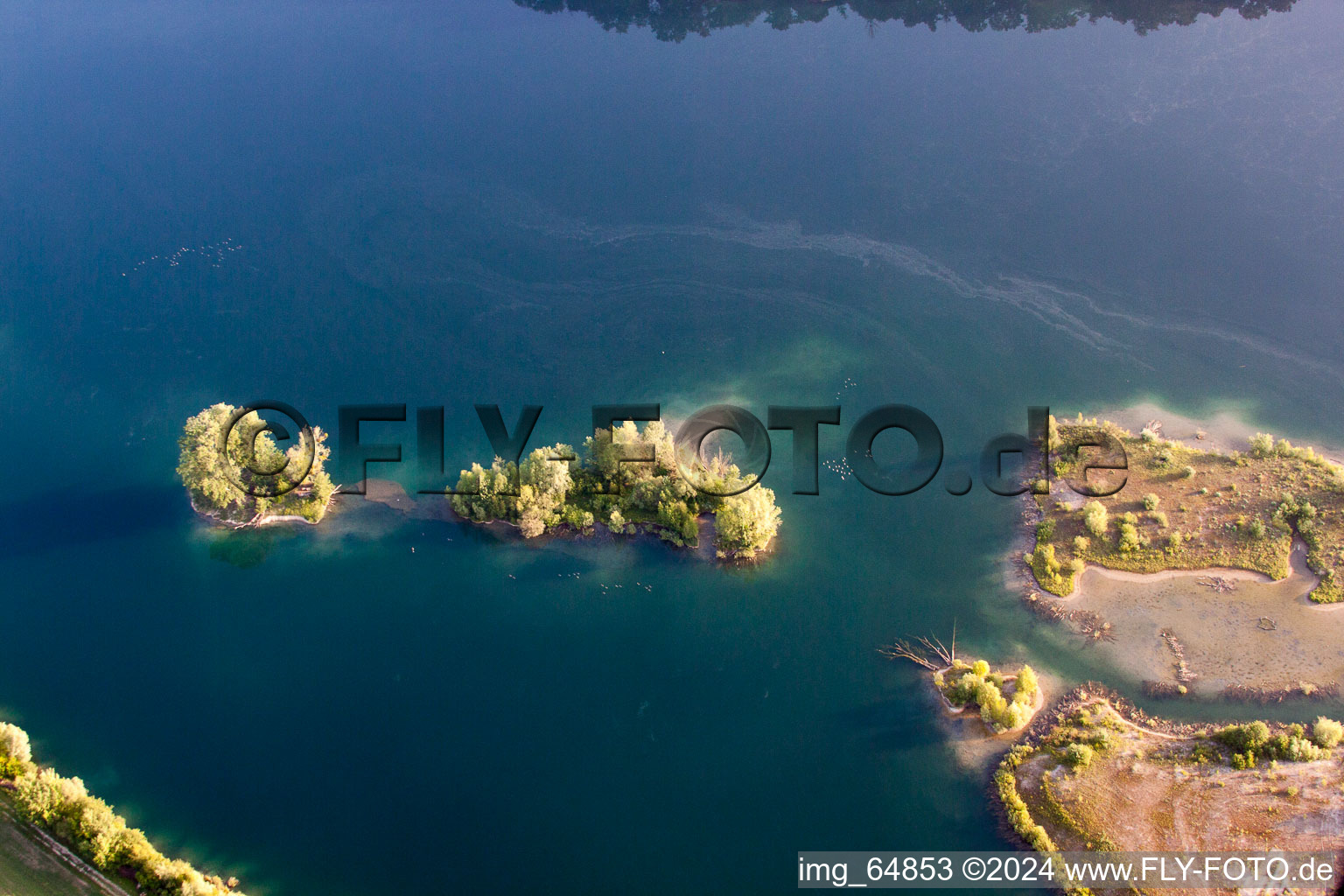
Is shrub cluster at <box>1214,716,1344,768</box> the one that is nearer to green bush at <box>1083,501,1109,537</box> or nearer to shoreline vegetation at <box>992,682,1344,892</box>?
shoreline vegetation at <box>992,682,1344,892</box>

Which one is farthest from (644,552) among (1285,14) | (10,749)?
(1285,14)

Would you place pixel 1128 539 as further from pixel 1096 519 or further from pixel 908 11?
pixel 908 11

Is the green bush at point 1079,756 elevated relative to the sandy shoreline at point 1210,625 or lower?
lower

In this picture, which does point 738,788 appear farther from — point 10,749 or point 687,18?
point 687,18

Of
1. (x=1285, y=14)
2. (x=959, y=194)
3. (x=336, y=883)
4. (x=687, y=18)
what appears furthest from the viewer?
(x=687, y=18)

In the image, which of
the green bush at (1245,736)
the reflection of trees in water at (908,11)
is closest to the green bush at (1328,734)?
the green bush at (1245,736)

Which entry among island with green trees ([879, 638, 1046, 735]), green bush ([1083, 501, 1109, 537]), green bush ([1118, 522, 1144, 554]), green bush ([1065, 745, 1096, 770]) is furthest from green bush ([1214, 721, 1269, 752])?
green bush ([1083, 501, 1109, 537])

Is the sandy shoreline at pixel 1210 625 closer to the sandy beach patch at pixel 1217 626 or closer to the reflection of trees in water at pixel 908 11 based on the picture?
the sandy beach patch at pixel 1217 626

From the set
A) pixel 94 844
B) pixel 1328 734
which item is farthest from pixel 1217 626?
pixel 94 844
